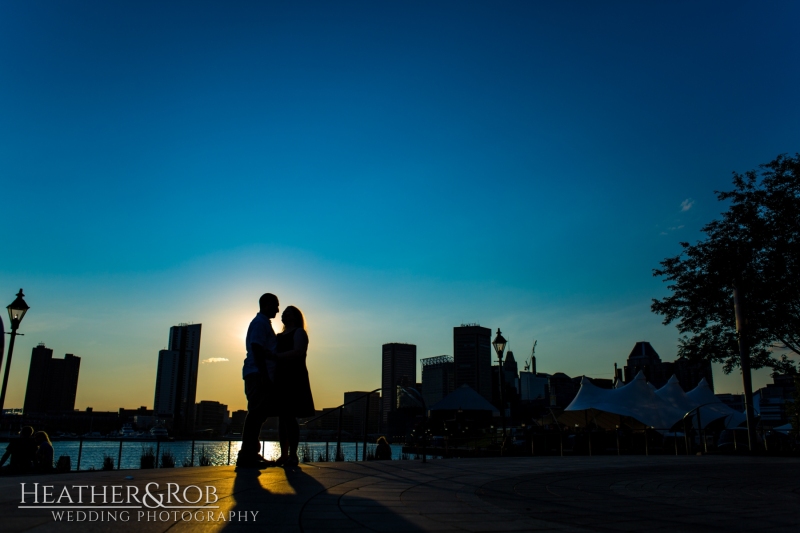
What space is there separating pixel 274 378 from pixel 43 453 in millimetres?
6500

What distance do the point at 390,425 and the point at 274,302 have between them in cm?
9750

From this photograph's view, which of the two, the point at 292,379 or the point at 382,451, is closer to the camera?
the point at 292,379

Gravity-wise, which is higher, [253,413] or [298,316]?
[298,316]

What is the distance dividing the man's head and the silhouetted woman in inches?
6.2

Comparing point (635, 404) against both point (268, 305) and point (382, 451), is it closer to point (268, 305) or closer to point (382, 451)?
point (382, 451)

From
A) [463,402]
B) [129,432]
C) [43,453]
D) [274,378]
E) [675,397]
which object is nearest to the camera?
[274,378]

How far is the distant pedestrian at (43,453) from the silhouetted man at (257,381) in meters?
5.50

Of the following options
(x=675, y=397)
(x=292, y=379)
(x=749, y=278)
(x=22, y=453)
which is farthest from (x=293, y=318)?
(x=675, y=397)

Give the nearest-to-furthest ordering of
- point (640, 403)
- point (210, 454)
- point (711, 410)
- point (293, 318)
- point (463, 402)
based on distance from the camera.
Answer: point (293, 318) < point (210, 454) < point (640, 403) < point (711, 410) < point (463, 402)

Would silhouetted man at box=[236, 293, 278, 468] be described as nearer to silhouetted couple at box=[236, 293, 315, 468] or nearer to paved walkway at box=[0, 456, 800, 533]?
silhouetted couple at box=[236, 293, 315, 468]

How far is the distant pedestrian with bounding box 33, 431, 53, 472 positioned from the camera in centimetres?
1025

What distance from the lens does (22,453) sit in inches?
387

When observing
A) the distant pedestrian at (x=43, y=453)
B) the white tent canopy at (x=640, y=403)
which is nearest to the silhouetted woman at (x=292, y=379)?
the distant pedestrian at (x=43, y=453)

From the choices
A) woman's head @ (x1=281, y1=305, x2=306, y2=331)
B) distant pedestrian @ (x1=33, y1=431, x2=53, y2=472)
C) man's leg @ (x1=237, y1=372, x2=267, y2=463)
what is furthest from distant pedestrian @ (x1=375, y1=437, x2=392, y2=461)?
woman's head @ (x1=281, y1=305, x2=306, y2=331)
